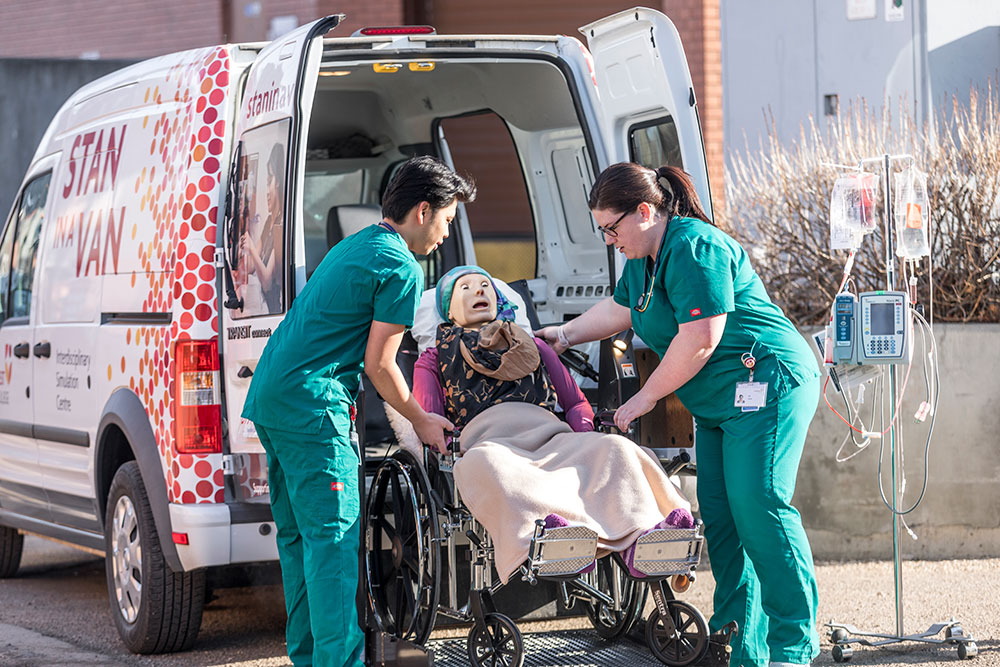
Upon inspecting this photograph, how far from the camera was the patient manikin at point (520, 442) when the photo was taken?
→ 4.75 meters

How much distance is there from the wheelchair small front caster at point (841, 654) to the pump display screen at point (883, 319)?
1.30 metres

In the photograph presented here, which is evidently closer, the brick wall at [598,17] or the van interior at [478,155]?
the van interior at [478,155]

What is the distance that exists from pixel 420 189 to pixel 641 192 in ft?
2.56

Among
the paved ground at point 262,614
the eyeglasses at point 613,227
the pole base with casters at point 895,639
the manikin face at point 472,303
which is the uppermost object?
the eyeglasses at point 613,227

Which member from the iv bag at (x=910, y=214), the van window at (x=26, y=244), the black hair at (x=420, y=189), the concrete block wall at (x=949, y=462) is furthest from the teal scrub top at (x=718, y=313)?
the van window at (x=26, y=244)

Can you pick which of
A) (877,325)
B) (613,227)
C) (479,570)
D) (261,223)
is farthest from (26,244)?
(877,325)

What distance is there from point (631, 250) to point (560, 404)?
1.00 meters

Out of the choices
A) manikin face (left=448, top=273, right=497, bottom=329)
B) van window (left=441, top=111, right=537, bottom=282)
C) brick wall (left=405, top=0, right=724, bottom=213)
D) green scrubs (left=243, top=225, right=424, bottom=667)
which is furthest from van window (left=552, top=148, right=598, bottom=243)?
brick wall (left=405, top=0, right=724, bottom=213)

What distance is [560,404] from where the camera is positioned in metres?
5.74

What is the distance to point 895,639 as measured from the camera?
18.8 feet

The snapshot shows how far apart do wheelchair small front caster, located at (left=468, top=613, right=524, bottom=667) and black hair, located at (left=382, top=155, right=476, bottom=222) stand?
1.48 meters

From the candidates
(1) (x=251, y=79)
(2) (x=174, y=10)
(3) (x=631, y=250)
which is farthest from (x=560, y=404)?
(2) (x=174, y=10)

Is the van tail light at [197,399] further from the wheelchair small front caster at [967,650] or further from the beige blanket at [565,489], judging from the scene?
the wheelchair small front caster at [967,650]

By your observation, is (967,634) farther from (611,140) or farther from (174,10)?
(174,10)
